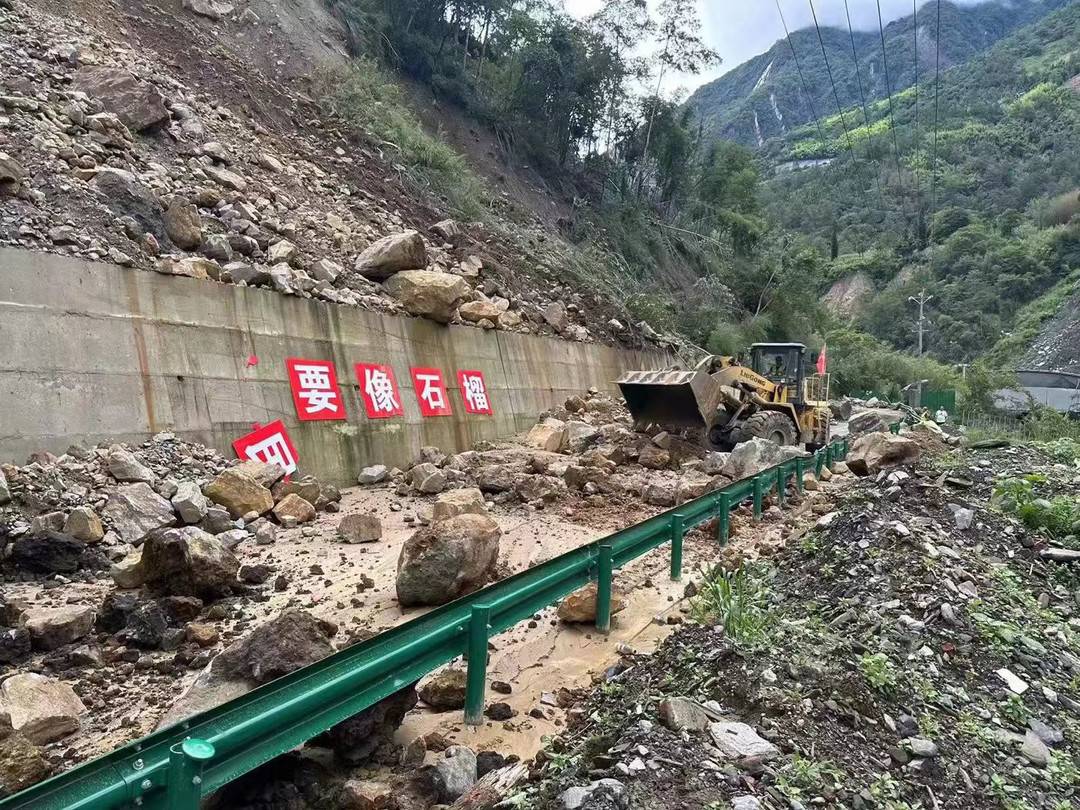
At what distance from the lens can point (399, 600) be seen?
502 centimetres

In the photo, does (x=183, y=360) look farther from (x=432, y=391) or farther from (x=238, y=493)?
(x=432, y=391)

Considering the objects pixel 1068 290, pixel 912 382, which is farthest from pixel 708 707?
pixel 1068 290

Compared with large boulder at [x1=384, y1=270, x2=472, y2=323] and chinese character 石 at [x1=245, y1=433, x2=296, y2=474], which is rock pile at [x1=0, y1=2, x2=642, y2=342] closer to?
large boulder at [x1=384, y1=270, x2=472, y2=323]

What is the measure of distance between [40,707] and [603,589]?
3122mm

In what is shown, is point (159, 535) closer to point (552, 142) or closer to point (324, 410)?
point (324, 410)

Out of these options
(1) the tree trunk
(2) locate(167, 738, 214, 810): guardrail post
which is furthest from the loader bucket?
(2) locate(167, 738, 214, 810): guardrail post

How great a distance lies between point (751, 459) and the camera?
10.6m

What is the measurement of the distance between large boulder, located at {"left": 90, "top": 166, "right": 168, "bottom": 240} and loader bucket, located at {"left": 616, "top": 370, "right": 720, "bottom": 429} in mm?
7936

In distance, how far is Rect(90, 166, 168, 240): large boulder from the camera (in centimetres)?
898

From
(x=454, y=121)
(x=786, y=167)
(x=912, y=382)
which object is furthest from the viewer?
(x=786, y=167)

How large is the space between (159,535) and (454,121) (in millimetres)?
22097

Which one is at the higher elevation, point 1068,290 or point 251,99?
point 251,99

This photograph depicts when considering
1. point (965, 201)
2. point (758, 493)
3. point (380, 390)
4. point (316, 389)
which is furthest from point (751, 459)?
point (965, 201)

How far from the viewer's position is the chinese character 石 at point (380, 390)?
1051 cm
